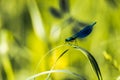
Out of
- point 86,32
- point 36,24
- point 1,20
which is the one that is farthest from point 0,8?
point 86,32

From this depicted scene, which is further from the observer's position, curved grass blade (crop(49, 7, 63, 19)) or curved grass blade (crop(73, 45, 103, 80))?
curved grass blade (crop(49, 7, 63, 19))

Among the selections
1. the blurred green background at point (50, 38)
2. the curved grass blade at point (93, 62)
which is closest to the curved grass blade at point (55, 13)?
the blurred green background at point (50, 38)

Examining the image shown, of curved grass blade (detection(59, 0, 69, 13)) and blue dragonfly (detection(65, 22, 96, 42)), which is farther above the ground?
curved grass blade (detection(59, 0, 69, 13))

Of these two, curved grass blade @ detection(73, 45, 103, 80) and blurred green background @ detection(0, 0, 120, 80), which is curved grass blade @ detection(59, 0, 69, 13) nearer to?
blurred green background @ detection(0, 0, 120, 80)

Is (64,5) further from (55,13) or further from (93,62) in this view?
(93,62)

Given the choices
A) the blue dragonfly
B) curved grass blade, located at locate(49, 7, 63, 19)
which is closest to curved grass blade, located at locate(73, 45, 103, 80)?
the blue dragonfly

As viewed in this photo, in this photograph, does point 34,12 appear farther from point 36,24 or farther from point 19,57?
point 19,57

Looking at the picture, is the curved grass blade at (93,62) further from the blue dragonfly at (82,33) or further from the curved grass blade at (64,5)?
the curved grass blade at (64,5)

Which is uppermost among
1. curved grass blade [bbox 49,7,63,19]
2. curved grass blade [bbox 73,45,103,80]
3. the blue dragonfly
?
curved grass blade [bbox 49,7,63,19]
